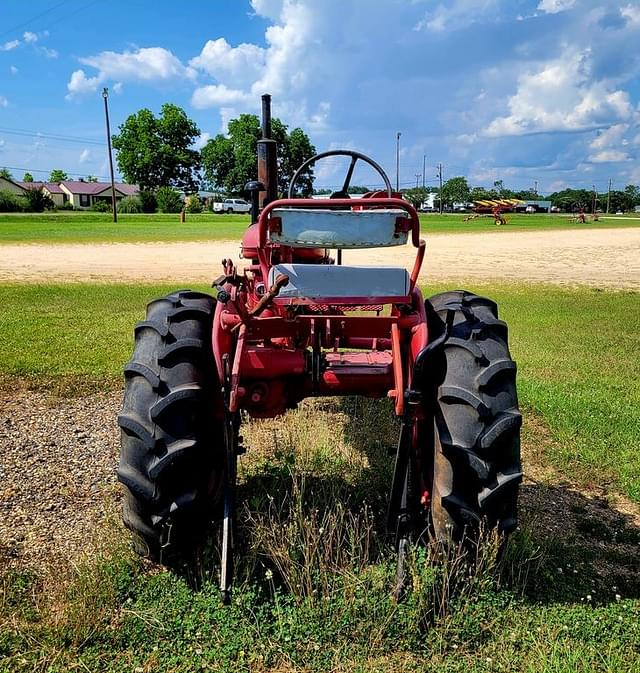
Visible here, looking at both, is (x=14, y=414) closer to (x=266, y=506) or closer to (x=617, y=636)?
(x=266, y=506)

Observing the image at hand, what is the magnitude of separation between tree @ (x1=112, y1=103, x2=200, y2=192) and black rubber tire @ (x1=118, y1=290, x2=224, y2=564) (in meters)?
78.1

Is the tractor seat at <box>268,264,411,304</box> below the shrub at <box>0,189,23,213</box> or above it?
above

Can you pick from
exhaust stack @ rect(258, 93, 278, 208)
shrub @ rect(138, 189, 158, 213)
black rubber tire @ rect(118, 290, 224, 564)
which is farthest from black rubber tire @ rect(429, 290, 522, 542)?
shrub @ rect(138, 189, 158, 213)

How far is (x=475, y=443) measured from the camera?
2965mm

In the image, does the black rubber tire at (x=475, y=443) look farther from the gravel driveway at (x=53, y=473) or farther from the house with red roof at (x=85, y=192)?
the house with red roof at (x=85, y=192)

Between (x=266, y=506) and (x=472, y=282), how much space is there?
1311 cm

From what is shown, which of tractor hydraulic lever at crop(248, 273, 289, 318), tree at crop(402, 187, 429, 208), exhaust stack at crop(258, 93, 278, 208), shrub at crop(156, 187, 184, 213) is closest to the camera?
tractor hydraulic lever at crop(248, 273, 289, 318)

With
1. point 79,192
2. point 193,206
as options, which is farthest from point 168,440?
point 79,192

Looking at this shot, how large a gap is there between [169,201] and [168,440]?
6556 cm

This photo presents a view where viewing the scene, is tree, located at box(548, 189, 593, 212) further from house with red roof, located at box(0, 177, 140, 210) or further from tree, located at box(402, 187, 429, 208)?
house with red roof, located at box(0, 177, 140, 210)

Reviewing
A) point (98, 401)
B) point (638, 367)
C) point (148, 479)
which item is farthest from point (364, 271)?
point (638, 367)

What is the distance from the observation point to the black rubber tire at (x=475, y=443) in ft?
9.73

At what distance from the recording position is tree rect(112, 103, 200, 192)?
3027 inches

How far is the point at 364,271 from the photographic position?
3186 mm
